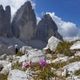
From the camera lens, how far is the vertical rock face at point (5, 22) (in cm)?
15025

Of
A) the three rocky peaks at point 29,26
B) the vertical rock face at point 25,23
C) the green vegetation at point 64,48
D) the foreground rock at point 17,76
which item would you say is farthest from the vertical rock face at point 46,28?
the foreground rock at point 17,76

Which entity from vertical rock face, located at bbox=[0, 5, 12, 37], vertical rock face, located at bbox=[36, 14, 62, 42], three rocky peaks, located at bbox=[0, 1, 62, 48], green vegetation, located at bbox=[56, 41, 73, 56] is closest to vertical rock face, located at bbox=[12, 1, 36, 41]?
three rocky peaks, located at bbox=[0, 1, 62, 48]

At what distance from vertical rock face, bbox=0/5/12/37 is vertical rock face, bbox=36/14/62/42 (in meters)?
16.8

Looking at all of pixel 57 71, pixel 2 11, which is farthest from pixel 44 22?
pixel 57 71

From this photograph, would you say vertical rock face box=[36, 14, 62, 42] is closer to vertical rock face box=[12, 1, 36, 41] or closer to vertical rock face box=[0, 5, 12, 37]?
vertical rock face box=[12, 1, 36, 41]

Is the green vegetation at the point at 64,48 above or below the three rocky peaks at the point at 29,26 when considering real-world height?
below

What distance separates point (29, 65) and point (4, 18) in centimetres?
13912

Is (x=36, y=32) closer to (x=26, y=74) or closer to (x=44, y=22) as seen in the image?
(x=44, y=22)

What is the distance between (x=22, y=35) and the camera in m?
162

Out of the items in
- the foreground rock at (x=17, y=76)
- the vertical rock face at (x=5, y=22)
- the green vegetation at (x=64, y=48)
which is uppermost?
the vertical rock face at (x=5, y=22)

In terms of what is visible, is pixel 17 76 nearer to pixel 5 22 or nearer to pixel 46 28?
pixel 5 22

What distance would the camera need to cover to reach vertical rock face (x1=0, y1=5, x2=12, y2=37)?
150m

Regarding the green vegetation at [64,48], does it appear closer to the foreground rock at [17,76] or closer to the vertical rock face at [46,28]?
the foreground rock at [17,76]

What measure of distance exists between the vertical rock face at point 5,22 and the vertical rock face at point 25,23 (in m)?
6.51
